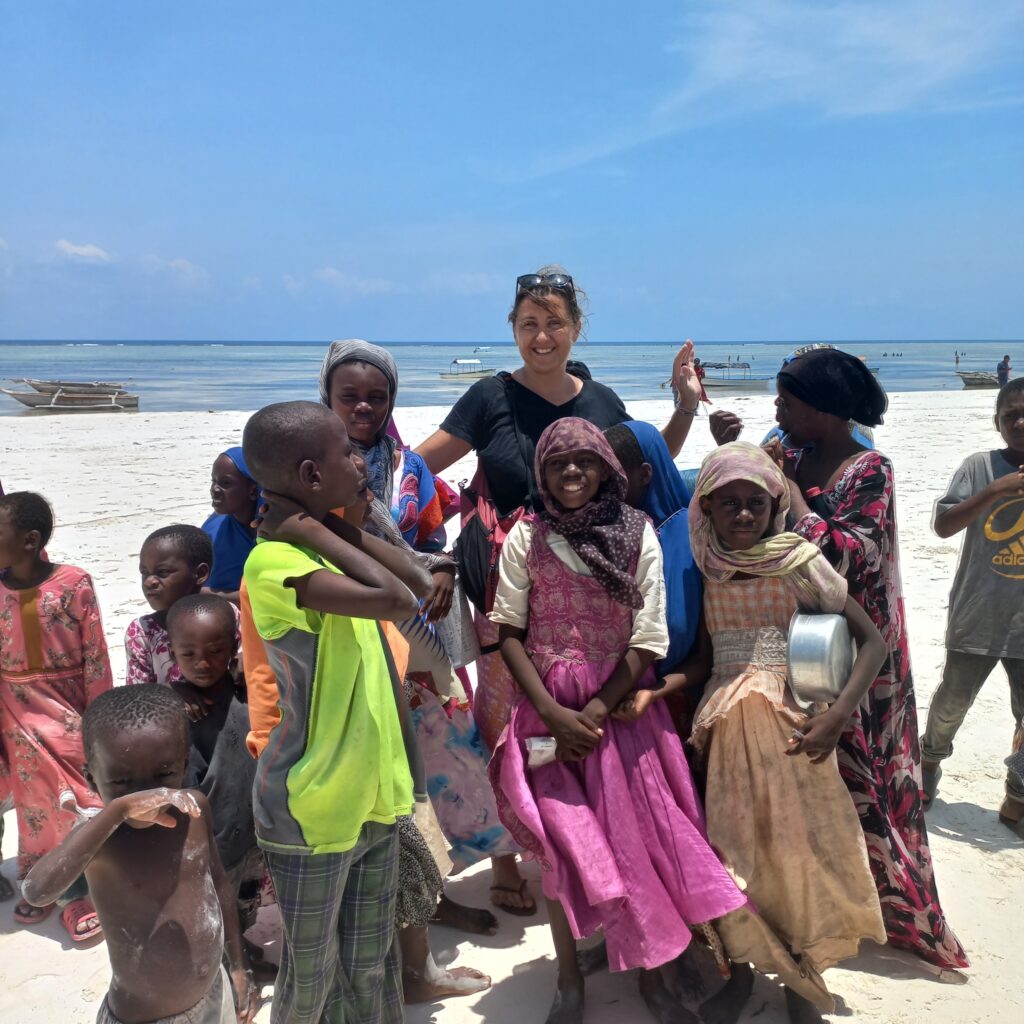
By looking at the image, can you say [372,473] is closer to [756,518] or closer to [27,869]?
[756,518]

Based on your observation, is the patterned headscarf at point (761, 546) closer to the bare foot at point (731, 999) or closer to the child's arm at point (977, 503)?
the bare foot at point (731, 999)

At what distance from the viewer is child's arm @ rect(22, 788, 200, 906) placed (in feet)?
6.08

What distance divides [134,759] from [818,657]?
5.82ft

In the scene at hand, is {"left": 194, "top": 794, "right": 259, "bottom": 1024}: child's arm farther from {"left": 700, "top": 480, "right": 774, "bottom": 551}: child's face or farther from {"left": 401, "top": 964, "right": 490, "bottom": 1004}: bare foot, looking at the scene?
{"left": 700, "top": 480, "right": 774, "bottom": 551}: child's face

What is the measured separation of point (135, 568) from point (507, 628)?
576 cm

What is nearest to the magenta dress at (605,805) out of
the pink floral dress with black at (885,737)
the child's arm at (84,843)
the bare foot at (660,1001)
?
the bare foot at (660,1001)

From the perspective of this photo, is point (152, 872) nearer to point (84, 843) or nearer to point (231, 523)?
point (84, 843)

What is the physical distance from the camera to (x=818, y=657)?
242cm

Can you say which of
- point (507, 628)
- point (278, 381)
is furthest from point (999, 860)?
point (278, 381)

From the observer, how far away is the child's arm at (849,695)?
247 centimetres

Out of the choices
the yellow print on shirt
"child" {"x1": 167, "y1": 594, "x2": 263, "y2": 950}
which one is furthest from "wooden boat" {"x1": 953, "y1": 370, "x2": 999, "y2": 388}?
"child" {"x1": 167, "y1": 594, "x2": 263, "y2": 950}

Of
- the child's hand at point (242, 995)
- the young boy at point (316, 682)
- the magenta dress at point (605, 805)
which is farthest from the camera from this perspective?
the magenta dress at point (605, 805)

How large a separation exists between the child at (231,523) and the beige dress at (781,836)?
6.22 ft

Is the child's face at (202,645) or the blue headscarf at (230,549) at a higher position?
the blue headscarf at (230,549)
